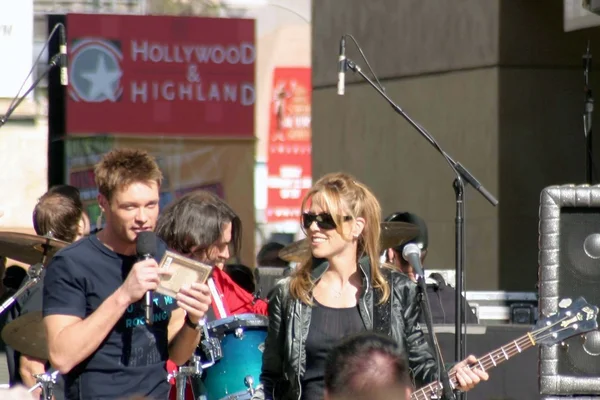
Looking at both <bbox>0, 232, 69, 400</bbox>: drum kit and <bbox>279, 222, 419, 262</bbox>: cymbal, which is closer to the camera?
<bbox>0, 232, 69, 400</bbox>: drum kit

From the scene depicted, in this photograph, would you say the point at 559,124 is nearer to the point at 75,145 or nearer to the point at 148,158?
the point at 75,145

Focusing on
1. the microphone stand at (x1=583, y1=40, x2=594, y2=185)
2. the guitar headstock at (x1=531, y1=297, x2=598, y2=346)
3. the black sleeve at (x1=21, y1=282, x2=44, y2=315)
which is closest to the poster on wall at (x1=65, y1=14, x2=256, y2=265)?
the microphone stand at (x1=583, y1=40, x2=594, y2=185)

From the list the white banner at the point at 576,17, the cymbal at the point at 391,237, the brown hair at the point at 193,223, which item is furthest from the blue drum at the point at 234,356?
the white banner at the point at 576,17

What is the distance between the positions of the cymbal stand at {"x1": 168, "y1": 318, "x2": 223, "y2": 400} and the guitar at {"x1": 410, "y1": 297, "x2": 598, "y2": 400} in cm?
127

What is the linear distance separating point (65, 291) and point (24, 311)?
5.57 ft

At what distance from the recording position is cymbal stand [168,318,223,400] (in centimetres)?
551

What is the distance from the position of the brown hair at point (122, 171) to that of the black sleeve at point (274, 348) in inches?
28.3

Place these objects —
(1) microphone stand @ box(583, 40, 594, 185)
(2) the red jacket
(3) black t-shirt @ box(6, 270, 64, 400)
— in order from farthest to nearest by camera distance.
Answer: (1) microphone stand @ box(583, 40, 594, 185) → (2) the red jacket → (3) black t-shirt @ box(6, 270, 64, 400)

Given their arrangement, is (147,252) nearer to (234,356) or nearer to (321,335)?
(321,335)

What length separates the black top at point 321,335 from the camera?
4.82 meters

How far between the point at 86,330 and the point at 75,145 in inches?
243

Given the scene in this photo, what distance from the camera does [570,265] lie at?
655cm

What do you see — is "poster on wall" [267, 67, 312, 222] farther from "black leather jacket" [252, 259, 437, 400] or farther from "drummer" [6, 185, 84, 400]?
"black leather jacket" [252, 259, 437, 400]

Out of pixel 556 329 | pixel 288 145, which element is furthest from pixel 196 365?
pixel 288 145
